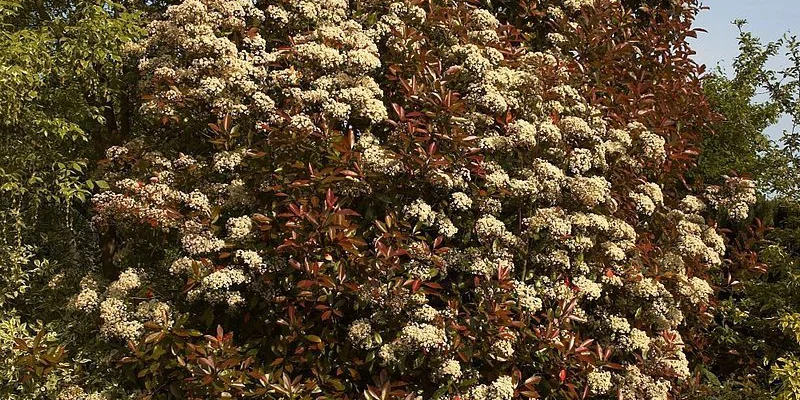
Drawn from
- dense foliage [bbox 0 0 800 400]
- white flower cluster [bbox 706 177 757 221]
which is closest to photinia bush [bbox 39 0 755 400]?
dense foliage [bbox 0 0 800 400]

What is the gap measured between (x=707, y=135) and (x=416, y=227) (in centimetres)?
395

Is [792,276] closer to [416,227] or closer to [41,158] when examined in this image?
[416,227]

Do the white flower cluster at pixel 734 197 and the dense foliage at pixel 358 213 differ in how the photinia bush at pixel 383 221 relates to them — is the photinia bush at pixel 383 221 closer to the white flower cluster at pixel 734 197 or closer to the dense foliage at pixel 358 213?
the dense foliage at pixel 358 213

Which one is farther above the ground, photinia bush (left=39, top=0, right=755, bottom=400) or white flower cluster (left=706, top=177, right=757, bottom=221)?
white flower cluster (left=706, top=177, right=757, bottom=221)

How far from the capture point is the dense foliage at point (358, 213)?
3.85 meters

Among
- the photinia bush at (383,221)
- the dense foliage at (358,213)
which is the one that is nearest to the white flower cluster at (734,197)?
the dense foliage at (358,213)

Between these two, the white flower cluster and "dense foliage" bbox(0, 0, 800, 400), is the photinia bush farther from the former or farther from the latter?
the white flower cluster

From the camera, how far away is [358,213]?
399 centimetres

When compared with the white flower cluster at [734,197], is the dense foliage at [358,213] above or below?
below

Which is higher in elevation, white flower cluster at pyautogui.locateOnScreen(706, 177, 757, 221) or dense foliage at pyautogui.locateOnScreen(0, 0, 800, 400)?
white flower cluster at pyautogui.locateOnScreen(706, 177, 757, 221)

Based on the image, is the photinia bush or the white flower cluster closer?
the photinia bush

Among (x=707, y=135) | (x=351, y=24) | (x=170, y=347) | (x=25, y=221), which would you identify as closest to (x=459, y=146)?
(x=351, y=24)

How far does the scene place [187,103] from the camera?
436 cm

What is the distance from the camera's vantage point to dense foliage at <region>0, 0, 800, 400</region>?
385cm
